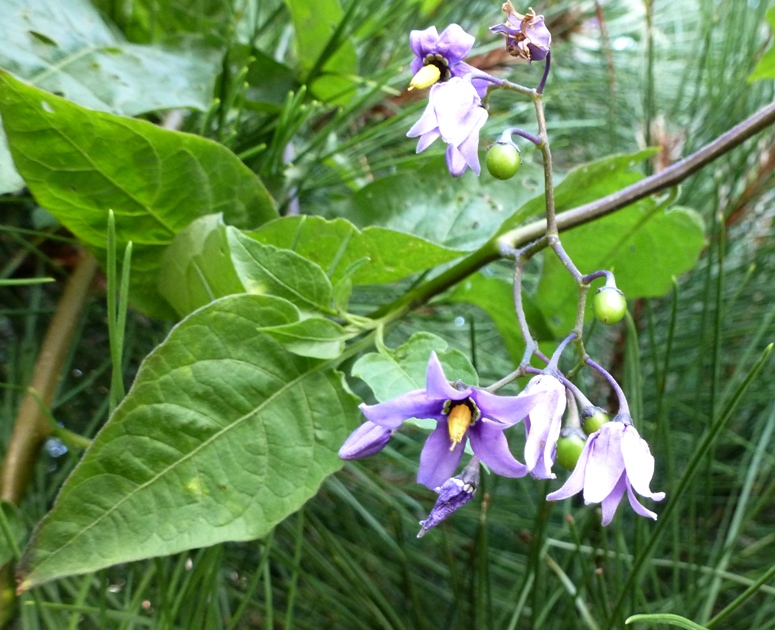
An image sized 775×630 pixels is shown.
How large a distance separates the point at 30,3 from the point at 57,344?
22cm

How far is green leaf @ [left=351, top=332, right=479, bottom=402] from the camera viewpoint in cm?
34

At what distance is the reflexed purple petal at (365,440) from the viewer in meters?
0.31

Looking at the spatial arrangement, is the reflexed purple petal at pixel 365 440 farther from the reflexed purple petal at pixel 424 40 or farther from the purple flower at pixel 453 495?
the reflexed purple petal at pixel 424 40

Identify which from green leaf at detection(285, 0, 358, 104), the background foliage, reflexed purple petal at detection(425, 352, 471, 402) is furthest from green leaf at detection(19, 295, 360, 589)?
green leaf at detection(285, 0, 358, 104)

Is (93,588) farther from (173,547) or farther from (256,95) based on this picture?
(256,95)

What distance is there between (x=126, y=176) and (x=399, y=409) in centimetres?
21

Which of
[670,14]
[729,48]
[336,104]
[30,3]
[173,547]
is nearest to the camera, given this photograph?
[173,547]

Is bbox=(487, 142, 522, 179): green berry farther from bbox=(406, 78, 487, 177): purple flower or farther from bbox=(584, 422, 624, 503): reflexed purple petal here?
bbox=(584, 422, 624, 503): reflexed purple petal

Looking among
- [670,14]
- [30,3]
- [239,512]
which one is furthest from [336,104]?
A: [670,14]

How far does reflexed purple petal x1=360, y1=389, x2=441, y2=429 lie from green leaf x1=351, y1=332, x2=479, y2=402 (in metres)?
0.05

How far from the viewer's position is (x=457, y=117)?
1.05 ft

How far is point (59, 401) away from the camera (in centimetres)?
51

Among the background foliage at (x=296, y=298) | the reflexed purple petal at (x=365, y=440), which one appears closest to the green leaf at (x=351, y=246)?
the background foliage at (x=296, y=298)

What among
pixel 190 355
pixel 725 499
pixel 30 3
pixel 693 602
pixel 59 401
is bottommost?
pixel 725 499
